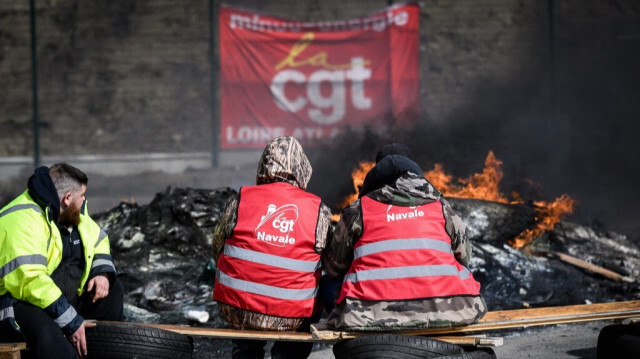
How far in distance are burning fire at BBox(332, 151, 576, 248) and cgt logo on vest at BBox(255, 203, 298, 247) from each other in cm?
492

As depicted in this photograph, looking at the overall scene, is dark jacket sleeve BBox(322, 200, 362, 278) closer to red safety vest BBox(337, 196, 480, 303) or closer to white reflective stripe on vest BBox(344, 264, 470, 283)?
red safety vest BBox(337, 196, 480, 303)

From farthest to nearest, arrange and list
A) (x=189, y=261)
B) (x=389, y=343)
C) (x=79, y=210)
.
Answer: (x=189, y=261) → (x=79, y=210) → (x=389, y=343)

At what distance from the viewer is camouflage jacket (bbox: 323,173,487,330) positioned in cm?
401

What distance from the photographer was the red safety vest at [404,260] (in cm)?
402

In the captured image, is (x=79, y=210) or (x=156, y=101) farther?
(x=156, y=101)

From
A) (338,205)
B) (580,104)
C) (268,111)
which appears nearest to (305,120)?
(268,111)

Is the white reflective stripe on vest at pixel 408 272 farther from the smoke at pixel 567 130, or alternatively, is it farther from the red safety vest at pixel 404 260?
the smoke at pixel 567 130

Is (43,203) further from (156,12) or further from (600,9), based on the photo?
(600,9)

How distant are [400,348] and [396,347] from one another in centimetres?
2

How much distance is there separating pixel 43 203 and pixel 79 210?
499 millimetres

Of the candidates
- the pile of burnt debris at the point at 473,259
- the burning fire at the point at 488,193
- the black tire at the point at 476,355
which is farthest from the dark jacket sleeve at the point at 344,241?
the burning fire at the point at 488,193

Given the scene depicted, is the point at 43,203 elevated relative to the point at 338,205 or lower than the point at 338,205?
elevated

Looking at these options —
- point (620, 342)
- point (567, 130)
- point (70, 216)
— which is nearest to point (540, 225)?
point (620, 342)

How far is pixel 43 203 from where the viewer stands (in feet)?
13.9
